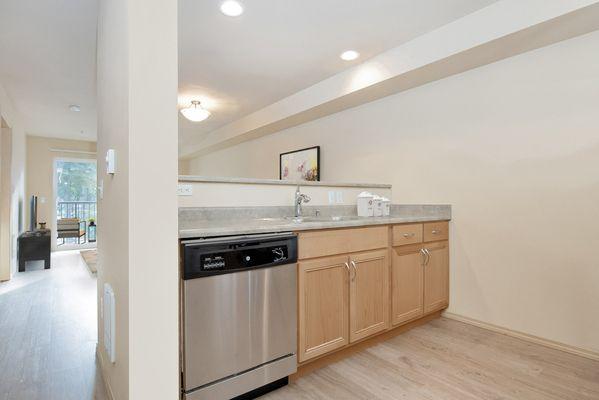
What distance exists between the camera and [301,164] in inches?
179

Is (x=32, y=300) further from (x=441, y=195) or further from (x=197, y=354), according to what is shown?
(x=441, y=195)

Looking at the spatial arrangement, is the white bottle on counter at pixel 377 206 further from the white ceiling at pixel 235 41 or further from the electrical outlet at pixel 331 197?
the white ceiling at pixel 235 41

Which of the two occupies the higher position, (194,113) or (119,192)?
(194,113)

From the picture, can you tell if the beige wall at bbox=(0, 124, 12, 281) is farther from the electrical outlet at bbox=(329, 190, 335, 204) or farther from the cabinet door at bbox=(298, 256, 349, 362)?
the cabinet door at bbox=(298, 256, 349, 362)

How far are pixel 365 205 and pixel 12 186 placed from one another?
482 centimetres

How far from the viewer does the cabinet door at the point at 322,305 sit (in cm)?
186

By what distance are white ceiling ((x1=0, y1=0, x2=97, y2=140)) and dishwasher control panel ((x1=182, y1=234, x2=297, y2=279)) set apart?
6.72ft

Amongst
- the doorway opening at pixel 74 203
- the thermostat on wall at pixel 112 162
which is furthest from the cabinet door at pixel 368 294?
the doorway opening at pixel 74 203

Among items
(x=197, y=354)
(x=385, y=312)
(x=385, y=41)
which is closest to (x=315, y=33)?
(x=385, y=41)

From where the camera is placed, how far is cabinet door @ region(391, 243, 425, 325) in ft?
7.90

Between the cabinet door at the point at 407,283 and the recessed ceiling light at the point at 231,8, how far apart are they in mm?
2105

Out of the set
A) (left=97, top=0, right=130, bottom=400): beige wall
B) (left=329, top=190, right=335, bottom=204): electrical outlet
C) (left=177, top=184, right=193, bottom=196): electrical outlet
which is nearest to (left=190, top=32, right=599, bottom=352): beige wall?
(left=329, top=190, right=335, bottom=204): electrical outlet

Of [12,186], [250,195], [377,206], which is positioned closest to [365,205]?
[377,206]

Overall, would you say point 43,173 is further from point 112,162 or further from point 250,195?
point 112,162
